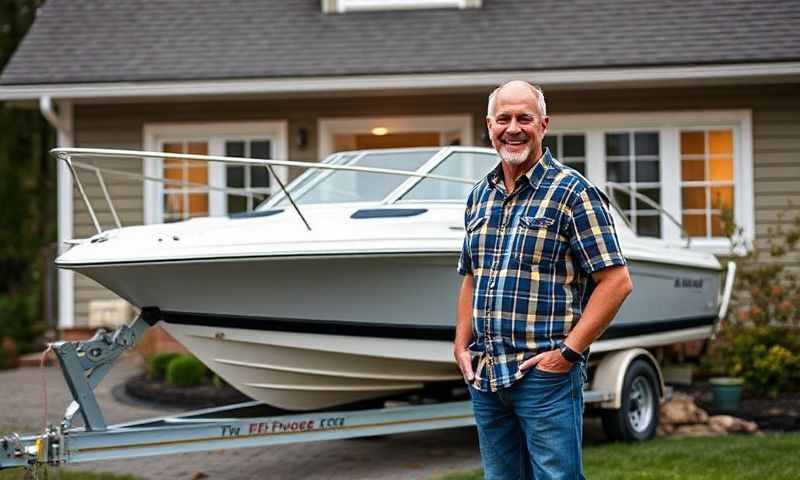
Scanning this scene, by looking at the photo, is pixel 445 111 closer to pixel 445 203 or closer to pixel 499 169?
pixel 445 203

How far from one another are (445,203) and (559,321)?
3028 millimetres

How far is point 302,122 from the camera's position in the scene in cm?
1068

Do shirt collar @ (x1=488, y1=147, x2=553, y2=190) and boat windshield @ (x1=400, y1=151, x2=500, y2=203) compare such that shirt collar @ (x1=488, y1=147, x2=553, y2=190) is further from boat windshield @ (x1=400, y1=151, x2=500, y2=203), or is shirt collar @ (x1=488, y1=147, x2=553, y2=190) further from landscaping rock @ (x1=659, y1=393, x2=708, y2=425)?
landscaping rock @ (x1=659, y1=393, x2=708, y2=425)

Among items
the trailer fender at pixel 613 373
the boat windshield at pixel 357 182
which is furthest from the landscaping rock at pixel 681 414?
the boat windshield at pixel 357 182

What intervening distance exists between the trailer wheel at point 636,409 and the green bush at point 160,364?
464 centimetres

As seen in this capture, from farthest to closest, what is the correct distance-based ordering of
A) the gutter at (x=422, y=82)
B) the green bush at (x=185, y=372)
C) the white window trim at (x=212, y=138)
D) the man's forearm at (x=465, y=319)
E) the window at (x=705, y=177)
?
the white window trim at (x=212, y=138) < the window at (x=705, y=177) < the gutter at (x=422, y=82) < the green bush at (x=185, y=372) < the man's forearm at (x=465, y=319)

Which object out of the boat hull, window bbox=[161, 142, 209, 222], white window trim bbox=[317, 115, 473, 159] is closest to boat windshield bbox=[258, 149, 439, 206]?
the boat hull

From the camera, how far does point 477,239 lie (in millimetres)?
3254

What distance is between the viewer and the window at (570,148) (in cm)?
1035

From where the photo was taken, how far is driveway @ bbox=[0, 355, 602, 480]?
19.7 feet

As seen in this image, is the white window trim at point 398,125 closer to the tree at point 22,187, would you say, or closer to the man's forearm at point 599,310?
the tree at point 22,187

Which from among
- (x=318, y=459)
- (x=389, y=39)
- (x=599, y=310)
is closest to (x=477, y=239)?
(x=599, y=310)

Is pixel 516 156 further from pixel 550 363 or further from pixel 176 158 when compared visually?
pixel 176 158

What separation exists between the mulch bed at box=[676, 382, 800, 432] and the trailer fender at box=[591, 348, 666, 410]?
1.35 metres
